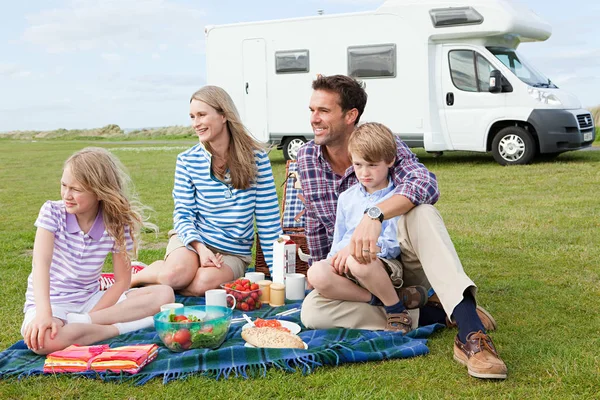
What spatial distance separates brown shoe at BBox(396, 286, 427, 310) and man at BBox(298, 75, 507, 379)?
2.1 inches

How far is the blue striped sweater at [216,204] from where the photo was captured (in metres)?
4.11

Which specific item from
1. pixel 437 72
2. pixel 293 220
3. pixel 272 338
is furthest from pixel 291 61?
pixel 272 338

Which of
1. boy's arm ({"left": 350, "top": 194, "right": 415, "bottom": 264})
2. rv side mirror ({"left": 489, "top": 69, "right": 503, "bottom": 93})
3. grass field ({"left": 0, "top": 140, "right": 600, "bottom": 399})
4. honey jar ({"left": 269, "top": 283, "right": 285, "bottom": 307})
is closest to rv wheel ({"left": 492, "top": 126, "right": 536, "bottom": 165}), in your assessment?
rv side mirror ({"left": 489, "top": 69, "right": 503, "bottom": 93})

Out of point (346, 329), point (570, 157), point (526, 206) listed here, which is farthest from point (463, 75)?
point (346, 329)

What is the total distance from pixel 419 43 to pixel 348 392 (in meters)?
9.27

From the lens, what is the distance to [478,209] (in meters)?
7.40

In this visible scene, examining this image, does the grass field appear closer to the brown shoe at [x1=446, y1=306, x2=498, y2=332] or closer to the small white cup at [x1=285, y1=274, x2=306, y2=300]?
the brown shoe at [x1=446, y1=306, x2=498, y2=332]

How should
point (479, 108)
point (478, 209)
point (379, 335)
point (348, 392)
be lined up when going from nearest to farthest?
point (348, 392)
point (379, 335)
point (478, 209)
point (479, 108)

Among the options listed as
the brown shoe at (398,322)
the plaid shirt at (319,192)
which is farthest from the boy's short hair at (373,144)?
the brown shoe at (398,322)

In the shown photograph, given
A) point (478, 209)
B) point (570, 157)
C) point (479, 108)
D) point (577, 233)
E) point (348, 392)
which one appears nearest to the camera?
point (348, 392)

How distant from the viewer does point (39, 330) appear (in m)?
2.98

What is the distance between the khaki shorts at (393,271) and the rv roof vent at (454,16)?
8.29 metres

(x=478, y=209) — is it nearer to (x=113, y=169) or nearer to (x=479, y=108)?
(x=479, y=108)

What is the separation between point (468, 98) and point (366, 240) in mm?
8561
